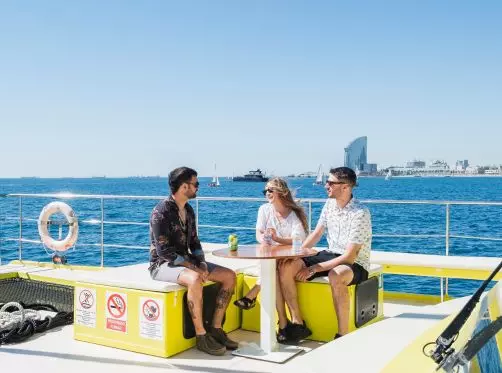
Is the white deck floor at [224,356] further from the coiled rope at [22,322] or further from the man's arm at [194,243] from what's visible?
the man's arm at [194,243]

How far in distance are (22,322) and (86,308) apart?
0.48 metres

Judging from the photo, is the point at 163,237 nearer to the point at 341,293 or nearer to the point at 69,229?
the point at 341,293

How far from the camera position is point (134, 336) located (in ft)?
11.9

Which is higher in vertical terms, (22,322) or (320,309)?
(320,309)

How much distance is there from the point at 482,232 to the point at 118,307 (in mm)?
22959

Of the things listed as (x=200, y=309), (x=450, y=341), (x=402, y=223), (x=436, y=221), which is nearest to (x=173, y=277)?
(x=200, y=309)

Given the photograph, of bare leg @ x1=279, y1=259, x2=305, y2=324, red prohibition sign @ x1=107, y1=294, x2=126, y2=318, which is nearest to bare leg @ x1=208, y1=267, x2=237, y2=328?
bare leg @ x1=279, y1=259, x2=305, y2=324

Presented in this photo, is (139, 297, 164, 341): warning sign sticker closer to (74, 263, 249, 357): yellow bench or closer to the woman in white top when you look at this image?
(74, 263, 249, 357): yellow bench

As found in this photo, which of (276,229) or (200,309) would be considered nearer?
(200,309)

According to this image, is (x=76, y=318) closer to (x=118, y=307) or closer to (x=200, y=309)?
(x=118, y=307)

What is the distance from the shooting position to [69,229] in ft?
20.4

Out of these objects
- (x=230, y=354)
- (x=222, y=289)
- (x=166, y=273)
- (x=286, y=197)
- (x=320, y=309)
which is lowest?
(x=230, y=354)

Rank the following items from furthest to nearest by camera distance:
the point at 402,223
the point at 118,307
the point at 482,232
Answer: the point at 402,223 < the point at 482,232 < the point at 118,307

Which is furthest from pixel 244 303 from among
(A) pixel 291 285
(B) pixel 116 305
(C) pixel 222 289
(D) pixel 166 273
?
(B) pixel 116 305
